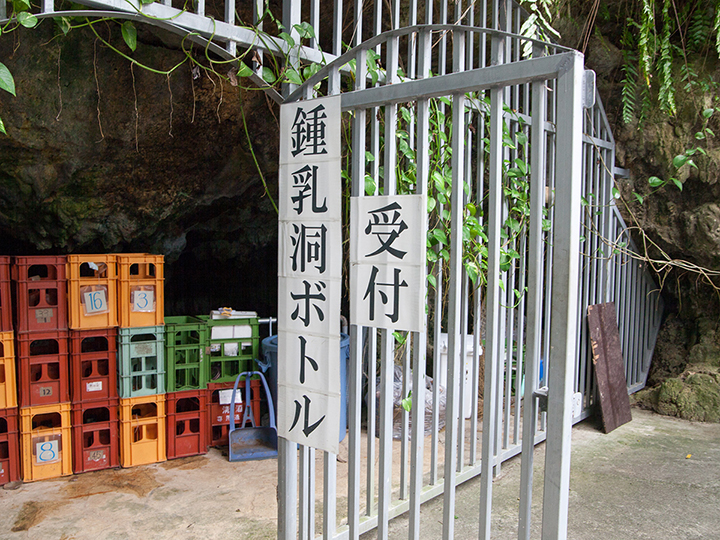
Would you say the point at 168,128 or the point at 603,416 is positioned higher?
the point at 168,128

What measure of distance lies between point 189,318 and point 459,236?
11.0 ft

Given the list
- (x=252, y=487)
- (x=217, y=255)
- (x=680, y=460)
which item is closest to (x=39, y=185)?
(x=252, y=487)

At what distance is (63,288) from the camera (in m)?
3.98

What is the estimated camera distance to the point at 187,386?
443cm

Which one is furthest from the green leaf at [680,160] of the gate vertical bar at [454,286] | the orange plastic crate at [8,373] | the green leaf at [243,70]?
the orange plastic crate at [8,373]

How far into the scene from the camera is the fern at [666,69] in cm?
448

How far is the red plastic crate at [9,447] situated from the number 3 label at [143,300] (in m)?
1.04

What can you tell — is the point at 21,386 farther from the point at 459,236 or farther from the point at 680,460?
the point at 680,460

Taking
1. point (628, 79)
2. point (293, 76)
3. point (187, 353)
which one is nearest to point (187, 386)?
point (187, 353)

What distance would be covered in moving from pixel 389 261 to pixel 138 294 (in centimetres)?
285

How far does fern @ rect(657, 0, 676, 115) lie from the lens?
4.48 meters

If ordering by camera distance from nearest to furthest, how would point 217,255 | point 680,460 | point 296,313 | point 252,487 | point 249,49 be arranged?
point 296,313, point 249,49, point 252,487, point 680,460, point 217,255

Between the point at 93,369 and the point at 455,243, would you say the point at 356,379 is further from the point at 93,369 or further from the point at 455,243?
the point at 93,369

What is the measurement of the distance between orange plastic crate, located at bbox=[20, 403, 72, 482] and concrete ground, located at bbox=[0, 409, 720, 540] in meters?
0.09
